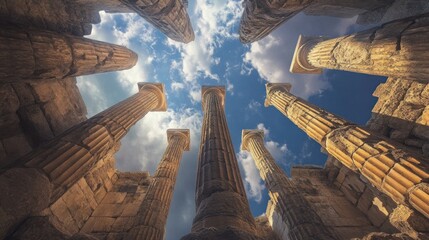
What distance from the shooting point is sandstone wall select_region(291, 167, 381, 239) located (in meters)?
8.98

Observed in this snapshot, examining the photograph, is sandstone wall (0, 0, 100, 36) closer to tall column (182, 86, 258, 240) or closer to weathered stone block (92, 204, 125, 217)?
tall column (182, 86, 258, 240)

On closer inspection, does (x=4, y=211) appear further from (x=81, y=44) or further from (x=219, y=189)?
(x=81, y=44)

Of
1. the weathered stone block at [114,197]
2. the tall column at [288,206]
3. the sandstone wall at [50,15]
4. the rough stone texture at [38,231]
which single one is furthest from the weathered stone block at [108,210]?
the sandstone wall at [50,15]

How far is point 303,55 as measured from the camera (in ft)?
37.6

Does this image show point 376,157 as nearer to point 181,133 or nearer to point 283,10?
point 283,10

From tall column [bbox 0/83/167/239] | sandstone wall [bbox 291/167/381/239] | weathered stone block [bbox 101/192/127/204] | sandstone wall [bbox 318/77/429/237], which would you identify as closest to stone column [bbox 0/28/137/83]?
tall column [bbox 0/83/167/239]

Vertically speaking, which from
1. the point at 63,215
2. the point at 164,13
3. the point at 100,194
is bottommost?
the point at 100,194

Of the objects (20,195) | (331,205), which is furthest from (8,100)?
(331,205)

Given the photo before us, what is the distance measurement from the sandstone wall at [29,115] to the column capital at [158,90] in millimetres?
5439

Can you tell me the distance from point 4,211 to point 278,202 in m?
8.12

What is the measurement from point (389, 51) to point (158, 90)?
11.7 meters

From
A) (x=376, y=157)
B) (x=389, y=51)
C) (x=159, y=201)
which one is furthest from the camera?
(x=159, y=201)

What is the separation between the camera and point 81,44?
264 inches

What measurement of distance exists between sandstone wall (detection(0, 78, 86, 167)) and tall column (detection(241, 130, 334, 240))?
8.46 m
